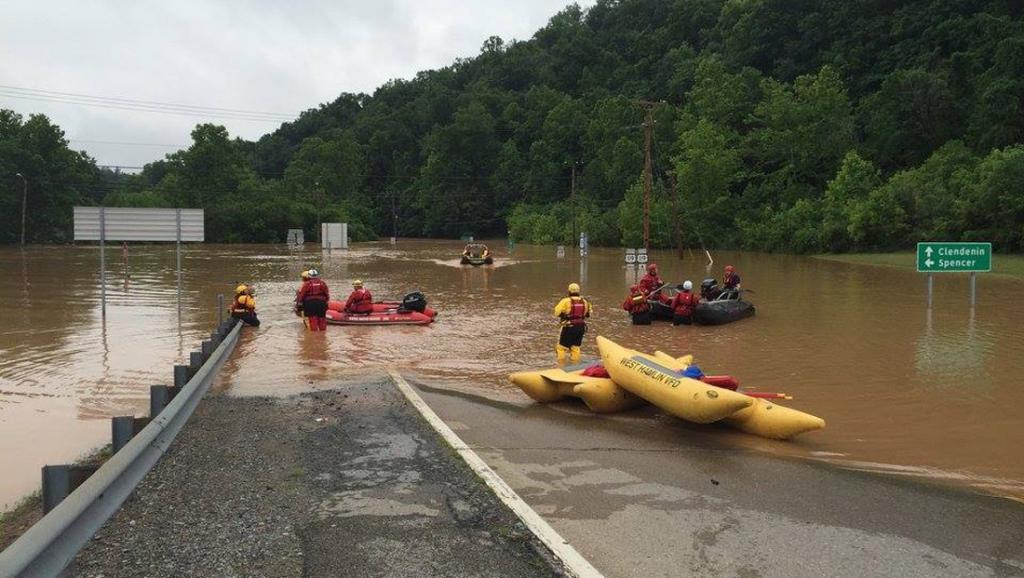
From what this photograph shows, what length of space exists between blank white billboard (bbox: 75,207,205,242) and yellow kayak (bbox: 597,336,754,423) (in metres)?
11.9

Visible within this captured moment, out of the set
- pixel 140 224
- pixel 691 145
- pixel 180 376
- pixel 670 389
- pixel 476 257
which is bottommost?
pixel 670 389

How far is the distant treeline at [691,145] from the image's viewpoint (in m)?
53.1

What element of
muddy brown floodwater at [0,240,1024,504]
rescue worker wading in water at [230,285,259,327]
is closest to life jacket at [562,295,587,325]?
muddy brown floodwater at [0,240,1024,504]

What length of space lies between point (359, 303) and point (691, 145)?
54211 millimetres

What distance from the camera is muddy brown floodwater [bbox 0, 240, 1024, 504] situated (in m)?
7.55

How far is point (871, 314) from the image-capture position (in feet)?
63.0

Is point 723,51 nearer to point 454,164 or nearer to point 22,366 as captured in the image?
point 454,164

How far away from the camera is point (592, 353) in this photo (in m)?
13.7

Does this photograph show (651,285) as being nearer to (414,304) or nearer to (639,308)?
(639,308)

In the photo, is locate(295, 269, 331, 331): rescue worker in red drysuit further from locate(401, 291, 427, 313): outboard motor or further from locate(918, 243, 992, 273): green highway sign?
locate(918, 243, 992, 273): green highway sign

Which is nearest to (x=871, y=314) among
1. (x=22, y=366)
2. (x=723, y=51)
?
(x=22, y=366)

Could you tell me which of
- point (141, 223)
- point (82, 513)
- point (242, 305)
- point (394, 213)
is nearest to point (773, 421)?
point (82, 513)

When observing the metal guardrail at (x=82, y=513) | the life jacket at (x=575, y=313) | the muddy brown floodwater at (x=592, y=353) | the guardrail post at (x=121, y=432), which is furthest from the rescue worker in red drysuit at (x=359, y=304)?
the guardrail post at (x=121, y=432)

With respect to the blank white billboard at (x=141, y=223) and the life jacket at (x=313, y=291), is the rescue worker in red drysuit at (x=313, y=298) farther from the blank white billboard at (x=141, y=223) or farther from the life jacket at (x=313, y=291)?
the blank white billboard at (x=141, y=223)
